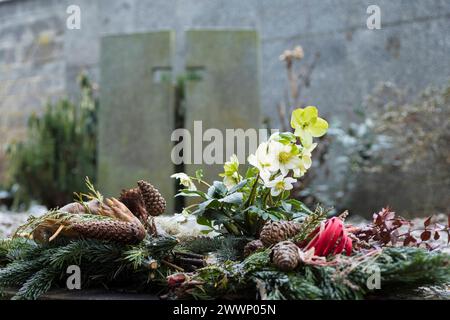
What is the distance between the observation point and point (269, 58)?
14.0ft

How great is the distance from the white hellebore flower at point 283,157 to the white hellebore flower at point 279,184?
0.05 feet

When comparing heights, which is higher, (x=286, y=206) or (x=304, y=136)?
(x=304, y=136)

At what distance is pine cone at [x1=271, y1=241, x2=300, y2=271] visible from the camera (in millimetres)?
811

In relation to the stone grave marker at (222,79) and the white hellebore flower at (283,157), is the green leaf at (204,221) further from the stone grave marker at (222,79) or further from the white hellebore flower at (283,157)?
the stone grave marker at (222,79)

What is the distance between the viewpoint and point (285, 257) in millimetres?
812

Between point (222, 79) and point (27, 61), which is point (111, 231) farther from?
point (27, 61)

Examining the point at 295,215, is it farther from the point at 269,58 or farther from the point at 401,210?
the point at 269,58

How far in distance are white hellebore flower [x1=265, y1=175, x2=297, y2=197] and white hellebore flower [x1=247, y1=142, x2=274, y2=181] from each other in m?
0.01

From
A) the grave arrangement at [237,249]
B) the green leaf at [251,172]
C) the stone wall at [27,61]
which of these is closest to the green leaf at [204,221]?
the grave arrangement at [237,249]

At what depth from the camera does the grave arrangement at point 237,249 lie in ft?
2.66

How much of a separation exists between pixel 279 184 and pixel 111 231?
1.00 ft

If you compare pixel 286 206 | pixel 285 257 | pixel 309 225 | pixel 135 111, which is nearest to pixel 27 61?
pixel 135 111

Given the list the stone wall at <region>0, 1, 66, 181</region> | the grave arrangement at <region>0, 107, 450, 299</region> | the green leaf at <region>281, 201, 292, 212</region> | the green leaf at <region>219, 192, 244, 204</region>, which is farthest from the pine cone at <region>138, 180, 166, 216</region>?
the stone wall at <region>0, 1, 66, 181</region>

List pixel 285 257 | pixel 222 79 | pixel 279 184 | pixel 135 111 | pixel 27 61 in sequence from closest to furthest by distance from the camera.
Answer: pixel 285 257
pixel 279 184
pixel 222 79
pixel 135 111
pixel 27 61
